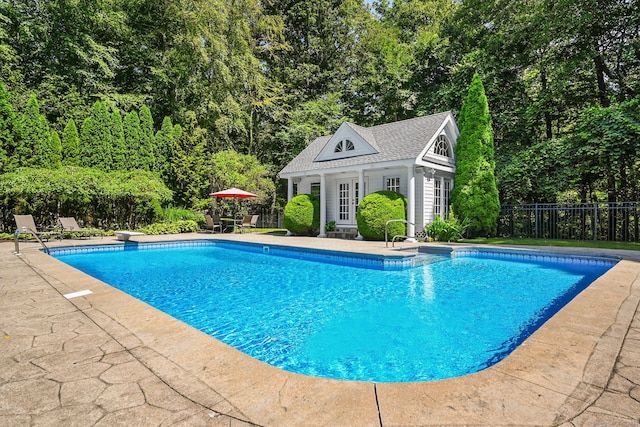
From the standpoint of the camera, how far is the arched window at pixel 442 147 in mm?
15203

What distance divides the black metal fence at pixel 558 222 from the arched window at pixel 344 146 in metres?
7.69

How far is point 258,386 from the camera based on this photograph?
2117 millimetres

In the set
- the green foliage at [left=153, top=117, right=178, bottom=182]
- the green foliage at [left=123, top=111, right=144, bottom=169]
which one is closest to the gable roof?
the green foliage at [left=153, top=117, right=178, bottom=182]

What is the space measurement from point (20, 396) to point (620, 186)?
19984 millimetres

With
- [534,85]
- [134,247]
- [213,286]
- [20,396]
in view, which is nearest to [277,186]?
[134,247]

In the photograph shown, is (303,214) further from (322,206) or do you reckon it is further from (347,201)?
(347,201)

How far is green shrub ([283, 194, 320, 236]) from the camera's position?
16.3 m

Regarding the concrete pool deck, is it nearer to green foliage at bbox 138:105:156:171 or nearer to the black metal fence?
the black metal fence

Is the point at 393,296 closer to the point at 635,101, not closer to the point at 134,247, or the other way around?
the point at 134,247

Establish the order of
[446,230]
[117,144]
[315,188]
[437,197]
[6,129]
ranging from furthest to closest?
[117,144] → [315,188] → [437,197] → [6,129] → [446,230]

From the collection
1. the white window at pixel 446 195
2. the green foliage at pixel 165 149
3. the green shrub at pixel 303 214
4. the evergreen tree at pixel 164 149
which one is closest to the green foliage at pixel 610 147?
the white window at pixel 446 195

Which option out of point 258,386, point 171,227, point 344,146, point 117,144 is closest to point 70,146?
point 117,144

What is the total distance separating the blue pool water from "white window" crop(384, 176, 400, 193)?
16.4 ft

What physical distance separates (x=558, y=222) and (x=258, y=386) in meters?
17.1
